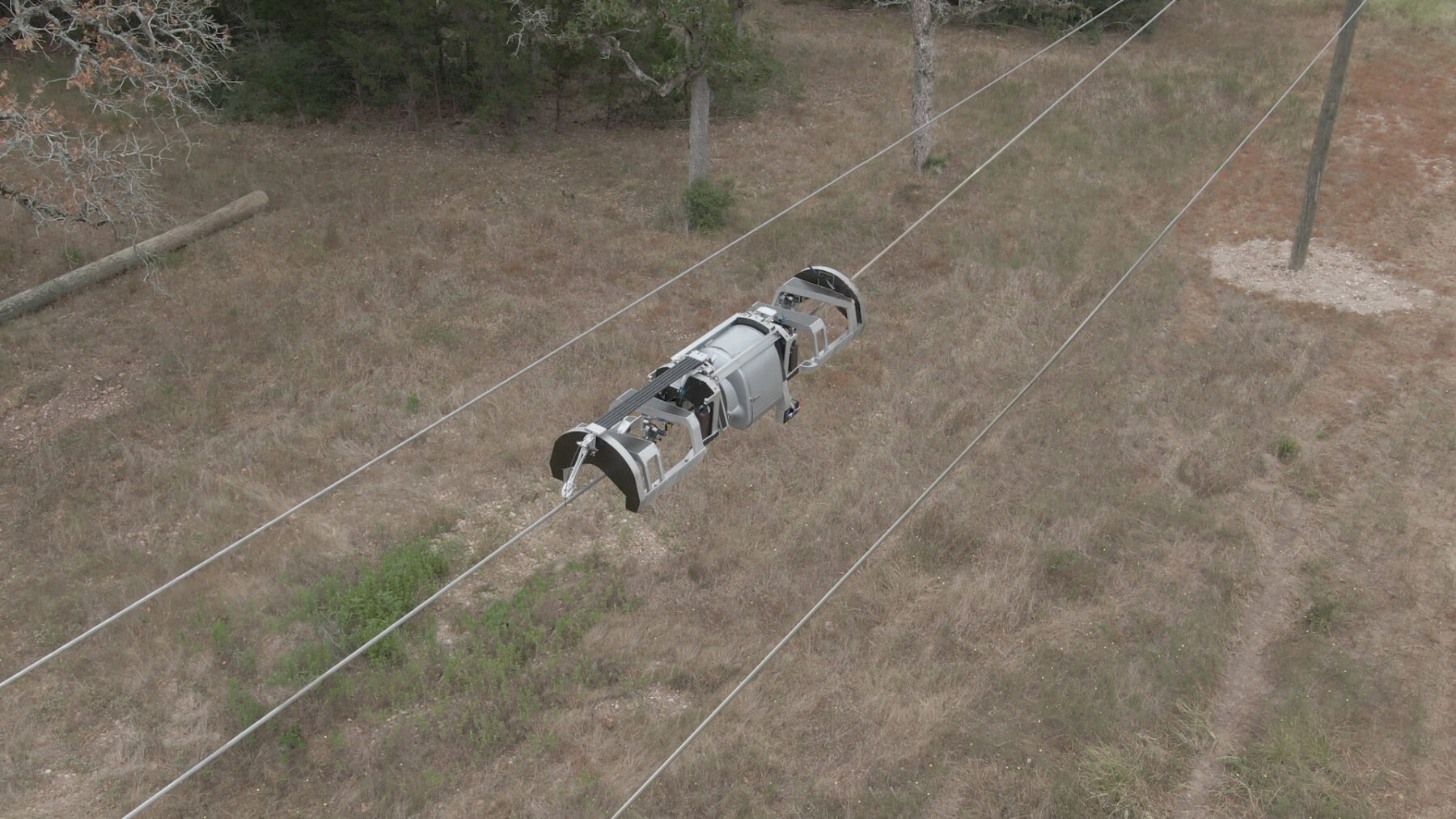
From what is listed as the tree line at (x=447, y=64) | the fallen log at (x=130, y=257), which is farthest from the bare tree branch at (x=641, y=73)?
the fallen log at (x=130, y=257)

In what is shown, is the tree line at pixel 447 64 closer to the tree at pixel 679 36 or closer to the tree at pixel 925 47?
the tree at pixel 679 36

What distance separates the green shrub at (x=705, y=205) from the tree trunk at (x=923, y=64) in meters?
3.91

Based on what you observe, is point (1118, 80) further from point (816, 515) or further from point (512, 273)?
point (816, 515)

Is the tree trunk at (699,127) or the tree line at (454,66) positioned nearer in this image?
the tree line at (454,66)

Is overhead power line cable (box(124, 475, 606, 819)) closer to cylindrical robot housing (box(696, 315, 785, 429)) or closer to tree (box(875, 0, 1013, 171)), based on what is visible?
cylindrical robot housing (box(696, 315, 785, 429))

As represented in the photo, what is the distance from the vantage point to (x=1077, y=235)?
58.1 ft

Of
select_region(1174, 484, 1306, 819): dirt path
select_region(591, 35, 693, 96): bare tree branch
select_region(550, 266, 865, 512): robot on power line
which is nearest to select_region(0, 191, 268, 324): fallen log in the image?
select_region(591, 35, 693, 96): bare tree branch

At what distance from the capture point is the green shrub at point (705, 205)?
18.3 m

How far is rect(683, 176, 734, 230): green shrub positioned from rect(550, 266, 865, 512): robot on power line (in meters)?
9.90

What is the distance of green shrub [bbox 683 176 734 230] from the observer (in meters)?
18.3

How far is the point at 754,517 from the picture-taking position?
38.4 ft

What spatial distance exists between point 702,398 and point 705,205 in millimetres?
11675

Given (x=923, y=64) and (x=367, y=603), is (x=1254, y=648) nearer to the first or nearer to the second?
(x=367, y=603)

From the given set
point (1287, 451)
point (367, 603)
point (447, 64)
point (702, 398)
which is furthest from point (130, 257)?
point (1287, 451)
